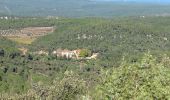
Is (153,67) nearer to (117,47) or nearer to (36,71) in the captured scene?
(36,71)

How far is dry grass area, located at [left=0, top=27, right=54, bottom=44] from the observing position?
13126cm

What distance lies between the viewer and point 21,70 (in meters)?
83.8

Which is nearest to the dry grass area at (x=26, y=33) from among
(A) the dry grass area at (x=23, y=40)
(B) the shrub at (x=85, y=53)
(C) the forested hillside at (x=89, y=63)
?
(A) the dry grass area at (x=23, y=40)

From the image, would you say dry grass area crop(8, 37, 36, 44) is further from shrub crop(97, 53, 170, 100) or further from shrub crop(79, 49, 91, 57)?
shrub crop(97, 53, 170, 100)

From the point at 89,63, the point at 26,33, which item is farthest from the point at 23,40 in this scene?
the point at 89,63

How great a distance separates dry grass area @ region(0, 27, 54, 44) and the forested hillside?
316 centimetres

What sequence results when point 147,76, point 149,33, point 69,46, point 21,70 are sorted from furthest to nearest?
point 149,33 → point 69,46 → point 21,70 → point 147,76

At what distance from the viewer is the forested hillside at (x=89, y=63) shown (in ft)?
57.7

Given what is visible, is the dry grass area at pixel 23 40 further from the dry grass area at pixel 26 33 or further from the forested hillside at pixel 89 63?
the forested hillside at pixel 89 63

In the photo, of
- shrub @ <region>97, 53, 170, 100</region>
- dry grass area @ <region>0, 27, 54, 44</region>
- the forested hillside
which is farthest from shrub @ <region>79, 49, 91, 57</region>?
shrub @ <region>97, 53, 170, 100</region>

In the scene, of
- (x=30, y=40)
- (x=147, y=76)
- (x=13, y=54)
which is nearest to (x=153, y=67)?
(x=147, y=76)

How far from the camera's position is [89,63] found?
315 ft

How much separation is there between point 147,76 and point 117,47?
10307 centimetres

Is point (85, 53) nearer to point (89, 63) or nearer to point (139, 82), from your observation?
point (89, 63)
